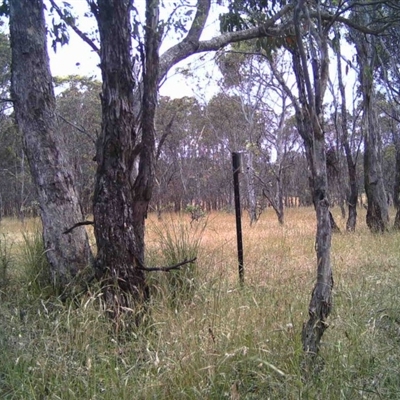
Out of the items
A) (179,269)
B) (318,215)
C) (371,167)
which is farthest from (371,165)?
(318,215)

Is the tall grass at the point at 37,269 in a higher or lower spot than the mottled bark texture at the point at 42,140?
lower

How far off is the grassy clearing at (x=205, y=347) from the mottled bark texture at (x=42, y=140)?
0.54 meters

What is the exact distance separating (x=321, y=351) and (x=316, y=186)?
95 centimetres

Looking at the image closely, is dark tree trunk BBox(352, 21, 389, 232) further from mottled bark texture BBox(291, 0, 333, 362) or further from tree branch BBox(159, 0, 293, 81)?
mottled bark texture BBox(291, 0, 333, 362)

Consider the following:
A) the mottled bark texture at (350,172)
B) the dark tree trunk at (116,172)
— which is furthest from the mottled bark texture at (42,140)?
the mottled bark texture at (350,172)

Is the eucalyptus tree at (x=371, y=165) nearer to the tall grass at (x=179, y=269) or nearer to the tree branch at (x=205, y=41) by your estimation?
the tree branch at (x=205, y=41)

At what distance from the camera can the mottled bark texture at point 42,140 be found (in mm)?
4020

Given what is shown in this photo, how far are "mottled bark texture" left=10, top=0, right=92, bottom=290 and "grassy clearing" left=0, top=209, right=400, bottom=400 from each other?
1.76 ft

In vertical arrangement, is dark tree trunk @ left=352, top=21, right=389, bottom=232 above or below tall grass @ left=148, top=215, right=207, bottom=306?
above

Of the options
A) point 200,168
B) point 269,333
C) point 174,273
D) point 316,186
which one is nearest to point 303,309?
point 269,333

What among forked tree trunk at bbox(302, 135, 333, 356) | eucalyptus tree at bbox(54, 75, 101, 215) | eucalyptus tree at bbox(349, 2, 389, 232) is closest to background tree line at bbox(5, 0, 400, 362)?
forked tree trunk at bbox(302, 135, 333, 356)

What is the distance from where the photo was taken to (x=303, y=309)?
290cm

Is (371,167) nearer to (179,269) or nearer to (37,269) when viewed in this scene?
(179,269)

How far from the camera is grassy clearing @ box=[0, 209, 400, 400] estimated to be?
214 centimetres
